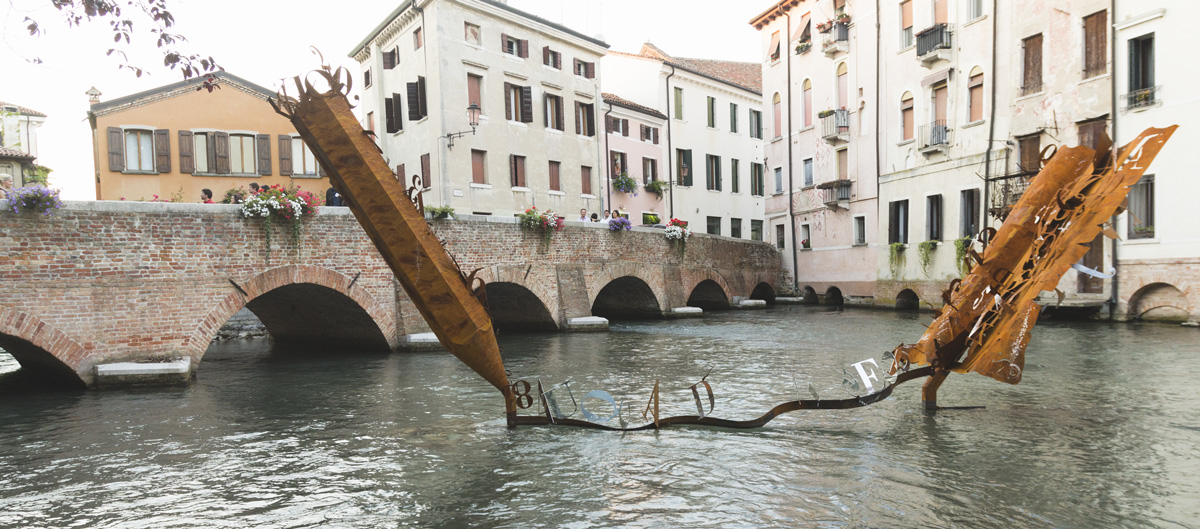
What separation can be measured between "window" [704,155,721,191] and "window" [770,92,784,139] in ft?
21.0

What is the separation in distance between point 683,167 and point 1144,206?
70.6 ft

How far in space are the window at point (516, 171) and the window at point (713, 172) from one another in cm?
1369

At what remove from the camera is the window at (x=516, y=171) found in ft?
86.9

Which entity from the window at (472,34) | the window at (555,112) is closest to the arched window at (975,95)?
the window at (555,112)

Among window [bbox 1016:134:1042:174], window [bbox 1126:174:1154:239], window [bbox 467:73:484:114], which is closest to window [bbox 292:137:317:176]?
window [bbox 467:73:484:114]

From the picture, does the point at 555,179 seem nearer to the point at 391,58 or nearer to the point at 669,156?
the point at 391,58

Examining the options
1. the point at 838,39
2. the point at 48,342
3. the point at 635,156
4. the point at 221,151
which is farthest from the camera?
the point at 635,156

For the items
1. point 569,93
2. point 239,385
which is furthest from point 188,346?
point 569,93

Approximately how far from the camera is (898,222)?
2455cm

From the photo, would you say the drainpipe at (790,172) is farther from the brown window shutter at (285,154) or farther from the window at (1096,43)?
the brown window shutter at (285,154)

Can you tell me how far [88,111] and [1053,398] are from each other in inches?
1074

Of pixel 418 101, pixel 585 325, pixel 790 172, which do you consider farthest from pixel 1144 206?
pixel 418 101

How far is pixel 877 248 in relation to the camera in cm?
2541

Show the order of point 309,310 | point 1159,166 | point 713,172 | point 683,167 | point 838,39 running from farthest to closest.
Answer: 1. point 713,172
2. point 683,167
3. point 838,39
4. point 309,310
5. point 1159,166
